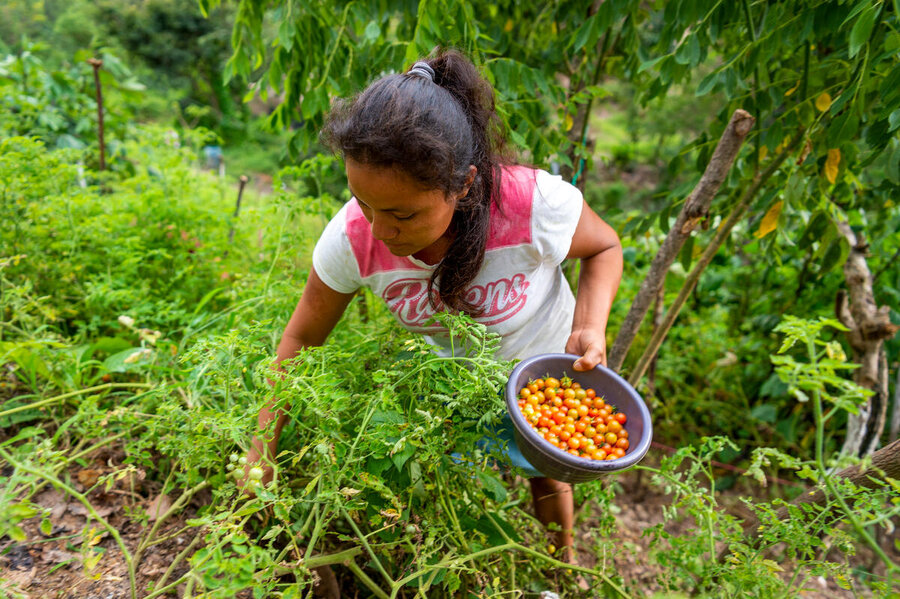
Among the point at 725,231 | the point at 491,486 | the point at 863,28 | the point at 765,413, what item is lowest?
the point at 765,413

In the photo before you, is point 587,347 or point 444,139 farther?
point 587,347

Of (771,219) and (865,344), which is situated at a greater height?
(771,219)

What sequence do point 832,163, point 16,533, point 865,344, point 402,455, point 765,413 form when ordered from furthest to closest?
point 765,413
point 865,344
point 832,163
point 402,455
point 16,533

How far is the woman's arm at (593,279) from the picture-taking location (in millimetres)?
1416

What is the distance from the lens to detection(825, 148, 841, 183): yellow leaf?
5.04ft

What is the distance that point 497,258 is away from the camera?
1360mm

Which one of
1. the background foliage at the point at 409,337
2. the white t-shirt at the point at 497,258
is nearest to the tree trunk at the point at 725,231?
the background foliage at the point at 409,337

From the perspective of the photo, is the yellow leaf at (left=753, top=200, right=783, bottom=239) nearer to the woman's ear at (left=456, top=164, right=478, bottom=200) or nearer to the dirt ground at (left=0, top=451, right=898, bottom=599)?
the dirt ground at (left=0, top=451, right=898, bottom=599)

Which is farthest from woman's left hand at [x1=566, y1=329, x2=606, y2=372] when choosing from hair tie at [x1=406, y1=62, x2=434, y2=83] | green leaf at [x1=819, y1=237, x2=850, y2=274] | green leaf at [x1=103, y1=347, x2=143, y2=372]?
green leaf at [x1=103, y1=347, x2=143, y2=372]

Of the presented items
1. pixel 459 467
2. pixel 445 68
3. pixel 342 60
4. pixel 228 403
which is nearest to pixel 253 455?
pixel 228 403

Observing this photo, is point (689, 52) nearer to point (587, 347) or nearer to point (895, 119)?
point (895, 119)

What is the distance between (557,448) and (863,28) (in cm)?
103

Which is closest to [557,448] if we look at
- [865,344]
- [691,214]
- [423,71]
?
[423,71]

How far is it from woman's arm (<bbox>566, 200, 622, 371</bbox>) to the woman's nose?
52 centimetres
